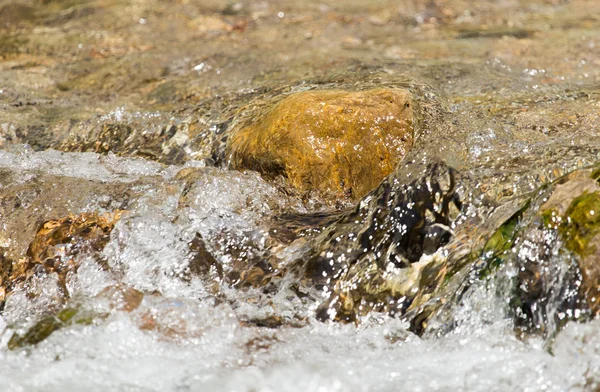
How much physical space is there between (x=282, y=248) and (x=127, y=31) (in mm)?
3846

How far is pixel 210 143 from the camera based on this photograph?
3719 mm

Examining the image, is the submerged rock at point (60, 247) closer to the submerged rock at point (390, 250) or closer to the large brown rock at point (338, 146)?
the large brown rock at point (338, 146)

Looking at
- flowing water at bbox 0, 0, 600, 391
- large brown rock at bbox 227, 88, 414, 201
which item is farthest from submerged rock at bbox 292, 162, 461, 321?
large brown rock at bbox 227, 88, 414, 201

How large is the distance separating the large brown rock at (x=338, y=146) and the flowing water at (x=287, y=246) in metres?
0.07

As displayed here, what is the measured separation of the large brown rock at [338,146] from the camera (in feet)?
10.6

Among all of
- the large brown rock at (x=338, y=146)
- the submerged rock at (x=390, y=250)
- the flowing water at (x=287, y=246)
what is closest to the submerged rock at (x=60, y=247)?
the flowing water at (x=287, y=246)

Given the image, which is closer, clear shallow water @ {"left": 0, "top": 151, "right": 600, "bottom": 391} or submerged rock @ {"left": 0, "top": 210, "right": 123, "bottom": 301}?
clear shallow water @ {"left": 0, "top": 151, "right": 600, "bottom": 391}

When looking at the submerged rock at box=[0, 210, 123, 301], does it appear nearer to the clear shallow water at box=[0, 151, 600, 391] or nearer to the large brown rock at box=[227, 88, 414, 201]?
the clear shallow water at box=[0, 151, 600, 391]

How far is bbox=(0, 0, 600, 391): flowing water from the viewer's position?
84.9 inches

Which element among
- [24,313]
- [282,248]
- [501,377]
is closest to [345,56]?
[282,248]

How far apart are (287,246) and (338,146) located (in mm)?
613

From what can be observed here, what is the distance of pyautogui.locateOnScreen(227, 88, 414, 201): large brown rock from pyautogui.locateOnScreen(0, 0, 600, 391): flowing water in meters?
0.07

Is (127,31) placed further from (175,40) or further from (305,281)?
(305,281)

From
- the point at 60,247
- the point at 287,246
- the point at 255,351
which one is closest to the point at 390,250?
the point at 287,246
